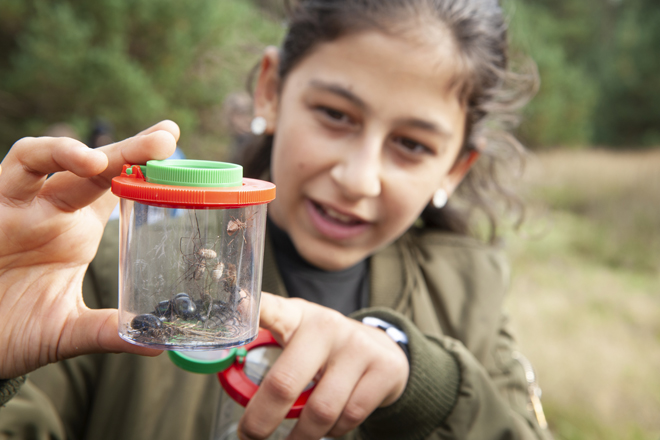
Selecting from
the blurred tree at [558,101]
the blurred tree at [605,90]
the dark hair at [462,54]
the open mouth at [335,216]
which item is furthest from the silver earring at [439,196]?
the blurred tree at [558,101]

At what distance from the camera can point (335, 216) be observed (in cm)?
203

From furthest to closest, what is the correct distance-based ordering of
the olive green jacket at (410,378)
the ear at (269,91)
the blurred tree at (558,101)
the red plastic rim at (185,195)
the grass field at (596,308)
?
1. the blurred tree at (558,101)
2. the grass field at (596,308)
3. the ear at (269,91)
4. the olive green jacket at (410,378)
5. the red plastic rim at (185,195)

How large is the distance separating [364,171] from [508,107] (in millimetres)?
1105

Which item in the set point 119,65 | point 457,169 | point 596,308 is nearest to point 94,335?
point 457,169

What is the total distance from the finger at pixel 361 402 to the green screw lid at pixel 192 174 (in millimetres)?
630

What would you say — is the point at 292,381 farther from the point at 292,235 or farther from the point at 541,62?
the point at 541,62

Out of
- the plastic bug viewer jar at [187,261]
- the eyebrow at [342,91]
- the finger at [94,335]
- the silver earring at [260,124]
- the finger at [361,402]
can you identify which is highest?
the eyebrow at [342,91]

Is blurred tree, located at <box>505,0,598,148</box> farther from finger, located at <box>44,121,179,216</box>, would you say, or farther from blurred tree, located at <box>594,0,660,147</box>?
finger, located at <box>44,121,179,216</box>

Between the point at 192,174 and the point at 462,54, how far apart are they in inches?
57.9

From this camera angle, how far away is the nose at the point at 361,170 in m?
1.84

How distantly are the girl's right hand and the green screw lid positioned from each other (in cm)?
10

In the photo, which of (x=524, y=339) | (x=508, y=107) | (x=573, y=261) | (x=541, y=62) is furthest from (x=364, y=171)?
(x=541, y=62)

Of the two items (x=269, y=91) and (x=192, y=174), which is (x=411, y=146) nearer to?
A: (x=269, y=91)

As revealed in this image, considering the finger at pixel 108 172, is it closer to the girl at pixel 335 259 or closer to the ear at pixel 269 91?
the girl at pixel 335 259
